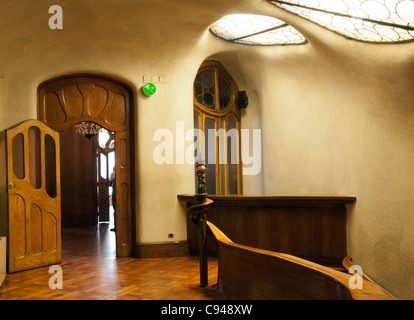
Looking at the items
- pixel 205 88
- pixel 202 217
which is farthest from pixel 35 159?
pixel 205 88

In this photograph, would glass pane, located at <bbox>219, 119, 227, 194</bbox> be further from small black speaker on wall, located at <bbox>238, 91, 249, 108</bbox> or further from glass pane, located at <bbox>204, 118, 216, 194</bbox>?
small black speaker on wall, located at <bbox>238, 91, 249, 108</bbox>

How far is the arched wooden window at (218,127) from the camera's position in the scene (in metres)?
7.50

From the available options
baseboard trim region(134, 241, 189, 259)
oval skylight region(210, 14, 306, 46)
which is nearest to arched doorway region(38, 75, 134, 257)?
baseboard trim region(134, 241, 189, 259)

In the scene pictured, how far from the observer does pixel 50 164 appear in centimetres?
607

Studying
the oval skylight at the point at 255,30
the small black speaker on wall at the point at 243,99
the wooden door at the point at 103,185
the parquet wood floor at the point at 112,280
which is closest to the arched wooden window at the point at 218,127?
the small black speaker on wall at the point at 243,99

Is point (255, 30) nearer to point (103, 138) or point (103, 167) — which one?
point (103, 138)

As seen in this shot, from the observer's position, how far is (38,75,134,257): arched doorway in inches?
242

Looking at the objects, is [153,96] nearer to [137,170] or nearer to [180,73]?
[180,73]

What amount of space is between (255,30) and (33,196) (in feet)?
14.2

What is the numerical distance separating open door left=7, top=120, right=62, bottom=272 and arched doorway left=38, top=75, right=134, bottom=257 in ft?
1.27

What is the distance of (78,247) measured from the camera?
721 cm

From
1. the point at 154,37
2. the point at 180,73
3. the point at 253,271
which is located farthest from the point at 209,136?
the point at 253,271

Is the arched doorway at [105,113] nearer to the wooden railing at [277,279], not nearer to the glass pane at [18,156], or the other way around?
the glass pane at [18,156]
